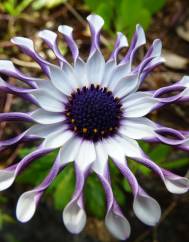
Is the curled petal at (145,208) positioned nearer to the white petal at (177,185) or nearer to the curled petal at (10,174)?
the white petal at (177,185)

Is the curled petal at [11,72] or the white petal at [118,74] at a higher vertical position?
the curled petal at [11,72]

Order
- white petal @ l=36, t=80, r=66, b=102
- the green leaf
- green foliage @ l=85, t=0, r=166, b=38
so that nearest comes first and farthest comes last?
white petal @ l=36, t=80, r=66, b=102 < green foliage @ l=85, t=0, r=166, b=38 < the green leaf

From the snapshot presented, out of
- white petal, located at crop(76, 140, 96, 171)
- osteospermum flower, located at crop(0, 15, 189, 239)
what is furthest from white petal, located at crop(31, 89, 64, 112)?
white petal, located at crop(76, 140, 96, 171)

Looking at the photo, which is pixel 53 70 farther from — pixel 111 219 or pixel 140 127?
pixel 111 219

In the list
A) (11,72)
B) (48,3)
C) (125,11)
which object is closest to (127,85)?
(11,72)

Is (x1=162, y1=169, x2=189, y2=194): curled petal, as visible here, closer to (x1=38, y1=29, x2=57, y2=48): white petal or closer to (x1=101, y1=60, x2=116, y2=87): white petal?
(x1=101, y1=60, x2=116, y2=87): white petal

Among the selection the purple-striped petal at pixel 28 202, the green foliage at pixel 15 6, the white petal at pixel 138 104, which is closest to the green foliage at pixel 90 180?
the white petal at pixel 138 104
